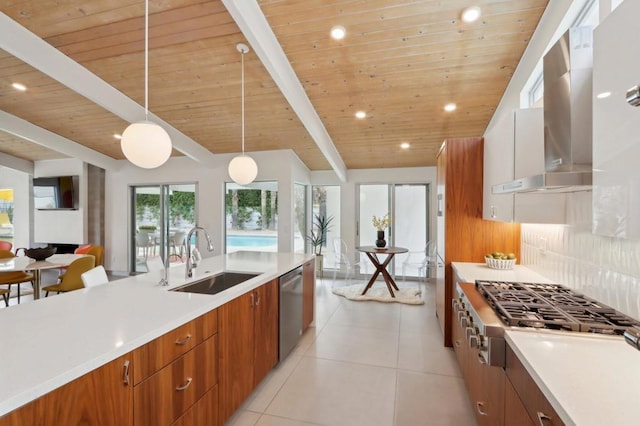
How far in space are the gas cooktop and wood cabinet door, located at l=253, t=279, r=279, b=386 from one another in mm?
1543

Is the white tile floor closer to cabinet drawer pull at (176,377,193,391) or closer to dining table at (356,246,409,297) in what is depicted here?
cabinet drawer pull at (176,377,193,391)

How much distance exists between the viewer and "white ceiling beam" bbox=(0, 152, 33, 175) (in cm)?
610

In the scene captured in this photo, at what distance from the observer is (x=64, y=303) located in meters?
1.59

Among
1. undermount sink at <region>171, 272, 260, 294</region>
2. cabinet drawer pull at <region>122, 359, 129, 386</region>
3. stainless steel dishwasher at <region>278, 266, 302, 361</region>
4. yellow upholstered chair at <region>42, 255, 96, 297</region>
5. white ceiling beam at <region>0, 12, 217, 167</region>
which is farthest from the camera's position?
yellow upholstered chair at <region>42, 255, 96, 297</region>

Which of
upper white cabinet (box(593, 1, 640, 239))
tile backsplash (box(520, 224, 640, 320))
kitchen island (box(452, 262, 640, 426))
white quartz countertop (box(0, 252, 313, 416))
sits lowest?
kitchen island (box(452, 262, 640, 426))

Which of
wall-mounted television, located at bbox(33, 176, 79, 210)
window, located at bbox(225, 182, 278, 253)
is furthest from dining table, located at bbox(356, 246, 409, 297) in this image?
wall-mounted television, located at bbox(33, 176, 79, 210)

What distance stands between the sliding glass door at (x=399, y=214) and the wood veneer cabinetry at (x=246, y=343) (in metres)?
4.02

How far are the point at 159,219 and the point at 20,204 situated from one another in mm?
3496

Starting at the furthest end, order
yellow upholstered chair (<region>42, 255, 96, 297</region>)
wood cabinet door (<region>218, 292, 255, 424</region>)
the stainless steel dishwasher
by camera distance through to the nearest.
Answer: yellow upholstered chair (<region>42, 255, 96, 297</region>), the stainless steel dishwasher, wood cabinet door (<region>218, 292, 255, 424</region>)

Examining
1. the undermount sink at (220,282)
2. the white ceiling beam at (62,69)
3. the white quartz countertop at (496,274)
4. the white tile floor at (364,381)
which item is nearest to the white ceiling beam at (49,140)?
the white ceiling beam at (62,69)

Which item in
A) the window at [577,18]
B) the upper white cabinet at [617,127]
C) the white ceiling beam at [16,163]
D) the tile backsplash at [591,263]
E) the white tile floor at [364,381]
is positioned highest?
the window at [577,18]

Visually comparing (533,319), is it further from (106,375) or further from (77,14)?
(77,14)

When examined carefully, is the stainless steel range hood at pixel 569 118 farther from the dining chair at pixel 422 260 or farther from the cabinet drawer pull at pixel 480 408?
the dining chair at pixel 422 260

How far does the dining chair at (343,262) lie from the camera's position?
5645 millimetres
